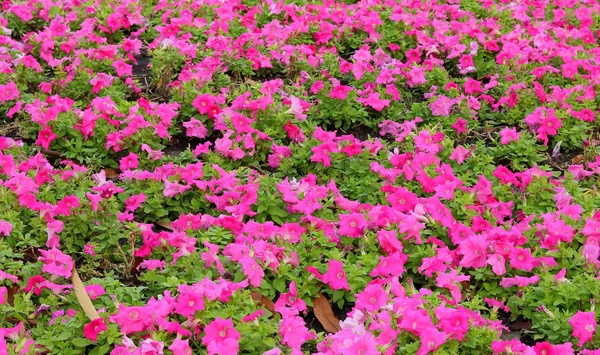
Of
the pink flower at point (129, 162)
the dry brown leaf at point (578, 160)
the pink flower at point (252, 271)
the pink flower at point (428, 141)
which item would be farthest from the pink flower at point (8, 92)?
the dry brown leaf at point (578, 160)

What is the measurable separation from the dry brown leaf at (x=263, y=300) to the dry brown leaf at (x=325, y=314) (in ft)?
0.76

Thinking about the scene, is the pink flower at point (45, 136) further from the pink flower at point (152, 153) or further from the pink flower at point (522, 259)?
the pink flower at point (522, 259)

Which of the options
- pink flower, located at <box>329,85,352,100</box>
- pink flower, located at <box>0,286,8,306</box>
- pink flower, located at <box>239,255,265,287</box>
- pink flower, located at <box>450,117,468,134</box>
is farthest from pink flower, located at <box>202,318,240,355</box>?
pink flower, located at <box>450,117,468,134</box>

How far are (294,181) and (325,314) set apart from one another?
0.87 metres

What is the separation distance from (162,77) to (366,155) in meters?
1.73

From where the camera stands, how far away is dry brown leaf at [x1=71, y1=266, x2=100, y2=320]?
3.19 metres

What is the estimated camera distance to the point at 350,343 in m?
3.08

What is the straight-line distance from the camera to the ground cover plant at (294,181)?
328 cm

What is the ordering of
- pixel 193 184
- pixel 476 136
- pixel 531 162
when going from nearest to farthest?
1. pixel 193 184
2. pixel 531 162
3. pixel 476 136

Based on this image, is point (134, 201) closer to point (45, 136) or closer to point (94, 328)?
point (45, 136)

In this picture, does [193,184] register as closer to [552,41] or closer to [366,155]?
[366,155]

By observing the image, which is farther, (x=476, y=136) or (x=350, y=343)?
(x=476, y=136)

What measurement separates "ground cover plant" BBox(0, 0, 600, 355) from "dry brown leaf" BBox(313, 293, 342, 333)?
0.04ft

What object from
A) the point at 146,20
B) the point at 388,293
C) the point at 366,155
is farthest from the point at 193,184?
the point at 146,20
